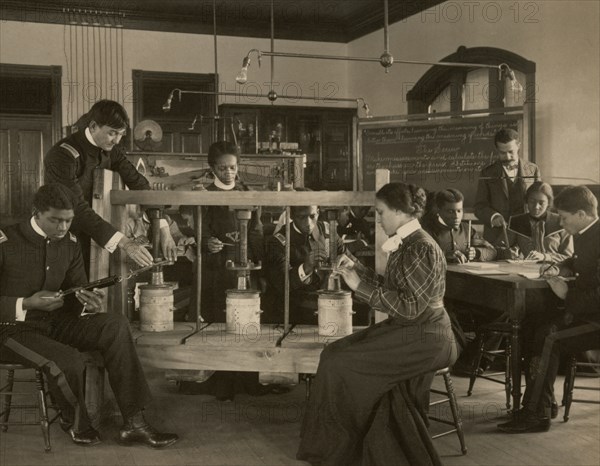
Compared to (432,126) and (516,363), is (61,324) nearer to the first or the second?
(516,363)

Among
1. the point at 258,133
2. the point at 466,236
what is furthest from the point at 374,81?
the point at 466,236

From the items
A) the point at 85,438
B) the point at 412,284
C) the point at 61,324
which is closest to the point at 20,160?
the point at 61,324

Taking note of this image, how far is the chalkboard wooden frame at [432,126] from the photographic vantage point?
6.57 m

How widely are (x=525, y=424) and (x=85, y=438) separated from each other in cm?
217

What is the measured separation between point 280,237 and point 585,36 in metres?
3.41

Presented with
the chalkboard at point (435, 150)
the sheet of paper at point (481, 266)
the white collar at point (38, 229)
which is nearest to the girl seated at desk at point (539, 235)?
the sheet of paper at point (481, 266)

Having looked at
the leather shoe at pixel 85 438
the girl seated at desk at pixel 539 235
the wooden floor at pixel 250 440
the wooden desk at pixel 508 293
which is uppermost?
the girl seated at desk at pixel 539 235

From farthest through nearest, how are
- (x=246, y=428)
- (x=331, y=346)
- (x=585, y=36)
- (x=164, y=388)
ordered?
(x=585, y=36)
(x=164, y=388)
(x=246, y=428)
(x=331, y=346)

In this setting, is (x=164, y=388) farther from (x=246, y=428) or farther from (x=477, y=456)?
(x=477, y=456)

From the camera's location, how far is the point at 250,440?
3.45m

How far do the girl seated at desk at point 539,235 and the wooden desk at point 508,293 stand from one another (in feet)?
1.48

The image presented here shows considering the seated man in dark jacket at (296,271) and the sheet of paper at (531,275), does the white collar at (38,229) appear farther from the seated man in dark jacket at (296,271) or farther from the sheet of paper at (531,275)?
the sheet of paper at (531,275)

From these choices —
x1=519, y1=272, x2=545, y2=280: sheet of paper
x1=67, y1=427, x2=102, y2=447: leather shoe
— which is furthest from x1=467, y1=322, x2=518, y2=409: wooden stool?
x1=67, y1=427, x2=102, y2=447: leather shoe

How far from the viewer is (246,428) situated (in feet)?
11.9
